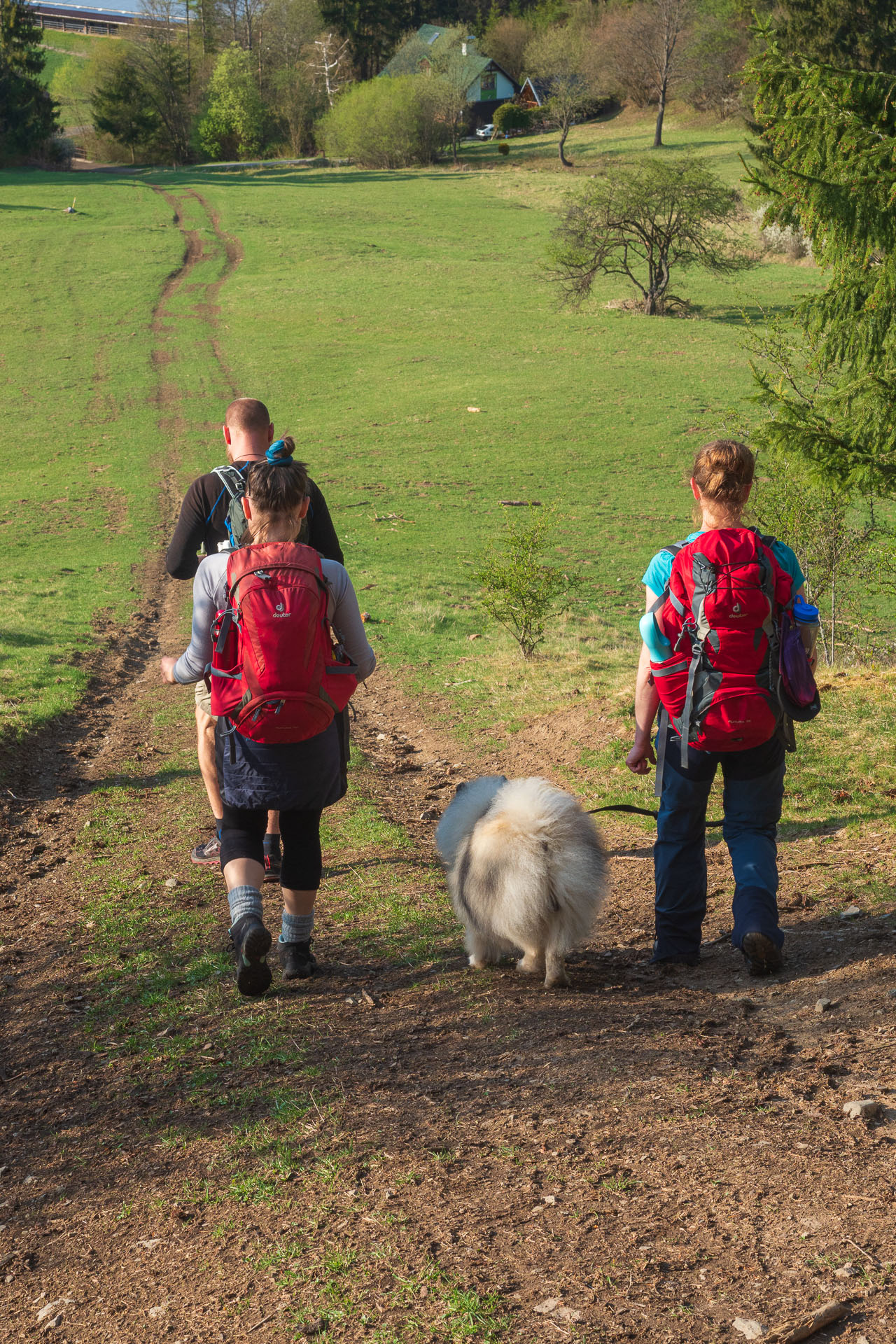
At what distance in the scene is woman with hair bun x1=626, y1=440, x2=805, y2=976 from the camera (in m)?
3.98

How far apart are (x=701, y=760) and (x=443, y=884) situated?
207cm

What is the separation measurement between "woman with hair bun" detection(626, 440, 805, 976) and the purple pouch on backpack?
0.05 m

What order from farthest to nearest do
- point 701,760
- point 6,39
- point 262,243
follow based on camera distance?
point 6,39 < point 262,243 < point 701,760

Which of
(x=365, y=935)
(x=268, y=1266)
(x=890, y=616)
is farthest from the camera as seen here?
(x=890, y=616)

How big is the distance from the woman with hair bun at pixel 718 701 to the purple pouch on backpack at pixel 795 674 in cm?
5

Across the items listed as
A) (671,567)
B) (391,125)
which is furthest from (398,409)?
(391,125)

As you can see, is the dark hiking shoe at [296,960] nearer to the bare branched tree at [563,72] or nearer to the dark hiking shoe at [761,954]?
the dark hiking shoe at [761,954]

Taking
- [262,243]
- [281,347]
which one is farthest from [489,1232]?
[262,243]

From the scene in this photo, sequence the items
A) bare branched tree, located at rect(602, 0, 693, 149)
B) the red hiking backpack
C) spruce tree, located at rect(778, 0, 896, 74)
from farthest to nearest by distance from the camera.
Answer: bare branched tree, located at rect(602, 0, 693, 149), spruce tree, located at rect(778, 0, 896, 74), the red hiking backpack

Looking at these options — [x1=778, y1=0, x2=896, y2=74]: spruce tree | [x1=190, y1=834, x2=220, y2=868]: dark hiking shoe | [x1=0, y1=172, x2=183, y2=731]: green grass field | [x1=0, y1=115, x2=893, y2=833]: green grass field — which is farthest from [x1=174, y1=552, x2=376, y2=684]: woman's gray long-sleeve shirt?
[x1=778, y1=0, x2=896, y2=74]: spruce tree

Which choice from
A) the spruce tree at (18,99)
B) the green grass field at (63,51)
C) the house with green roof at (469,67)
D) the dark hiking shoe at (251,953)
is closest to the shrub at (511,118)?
the house with green roof at (469,67)

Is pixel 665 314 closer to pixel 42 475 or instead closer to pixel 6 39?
pixel 42 475

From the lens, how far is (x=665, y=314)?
3844 cm

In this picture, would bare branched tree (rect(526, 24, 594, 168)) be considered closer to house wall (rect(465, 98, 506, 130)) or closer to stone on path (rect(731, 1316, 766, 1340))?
house wall (rect(465, 98, 506, 130))
